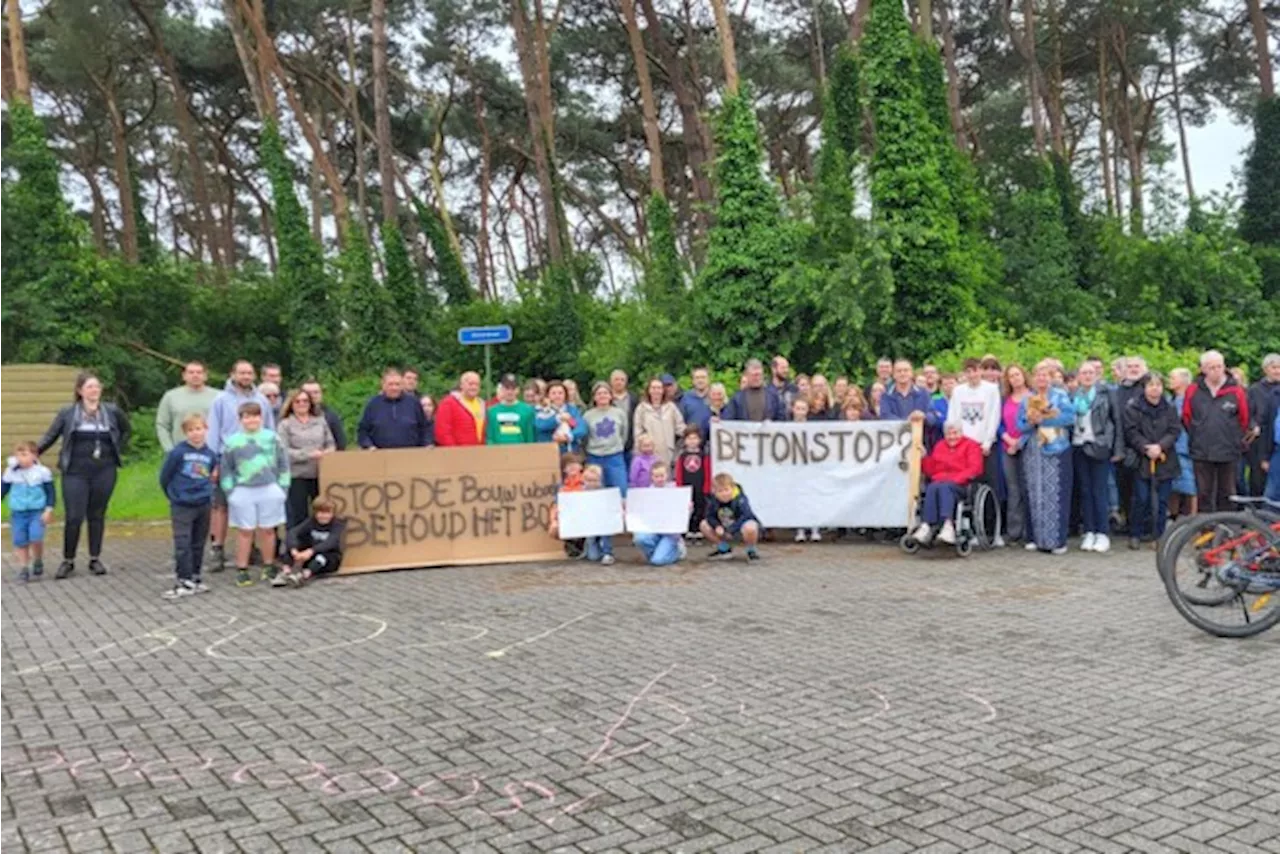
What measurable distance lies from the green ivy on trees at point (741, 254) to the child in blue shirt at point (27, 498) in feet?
35.0

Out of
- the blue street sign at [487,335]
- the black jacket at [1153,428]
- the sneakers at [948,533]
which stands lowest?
the sneakers at [948,533]

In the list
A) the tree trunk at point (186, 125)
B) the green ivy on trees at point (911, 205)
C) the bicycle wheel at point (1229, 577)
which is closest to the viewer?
the bicycle wheel at point (1229, 577)

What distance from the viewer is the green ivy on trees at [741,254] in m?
17.8

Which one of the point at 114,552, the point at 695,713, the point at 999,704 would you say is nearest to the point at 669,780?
the point at 695,713

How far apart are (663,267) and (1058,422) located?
41.3ft

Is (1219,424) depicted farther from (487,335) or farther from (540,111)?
(540,111)

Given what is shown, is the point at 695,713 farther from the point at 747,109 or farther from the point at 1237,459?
the point at 747,109

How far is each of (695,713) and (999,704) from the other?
1494 millimetres

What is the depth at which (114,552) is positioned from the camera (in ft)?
39.8

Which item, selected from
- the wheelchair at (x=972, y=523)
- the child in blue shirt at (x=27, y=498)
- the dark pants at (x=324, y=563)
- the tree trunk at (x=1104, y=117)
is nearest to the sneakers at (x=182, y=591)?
the dark pants at (x=324, y=563)

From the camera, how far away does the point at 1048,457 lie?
1005cm

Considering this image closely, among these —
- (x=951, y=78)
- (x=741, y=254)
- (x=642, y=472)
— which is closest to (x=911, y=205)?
(x=741, y=254)

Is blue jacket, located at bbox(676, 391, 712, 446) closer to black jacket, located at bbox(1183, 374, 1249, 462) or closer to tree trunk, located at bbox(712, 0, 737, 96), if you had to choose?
black jacket, located at bbox(1183, 374, 1249, 462)

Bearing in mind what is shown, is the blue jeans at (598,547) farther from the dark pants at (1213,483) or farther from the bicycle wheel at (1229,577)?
the dark pants at (1213,483)
